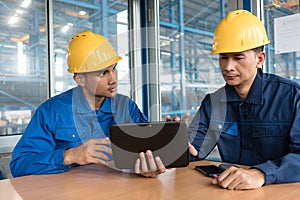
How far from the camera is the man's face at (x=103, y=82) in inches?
59.7

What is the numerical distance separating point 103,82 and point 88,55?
0.17m

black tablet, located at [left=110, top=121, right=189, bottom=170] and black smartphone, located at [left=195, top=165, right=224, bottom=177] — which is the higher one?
black tablet, located at [left=110, top=121, right=189, bottom=170]

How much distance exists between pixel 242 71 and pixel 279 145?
1.22 ft

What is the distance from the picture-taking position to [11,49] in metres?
2.24

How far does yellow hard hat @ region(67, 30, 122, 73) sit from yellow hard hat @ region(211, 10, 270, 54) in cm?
57

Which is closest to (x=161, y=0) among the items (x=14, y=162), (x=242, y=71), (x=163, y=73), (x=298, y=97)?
(x=163, y=73)

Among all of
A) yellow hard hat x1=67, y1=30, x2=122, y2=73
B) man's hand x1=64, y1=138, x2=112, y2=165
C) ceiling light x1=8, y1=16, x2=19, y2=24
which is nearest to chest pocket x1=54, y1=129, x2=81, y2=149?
man's hand x1=64, y1=138, x2=112, y2=165

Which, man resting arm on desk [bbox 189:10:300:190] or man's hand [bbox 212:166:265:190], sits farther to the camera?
man resting arm on desk [bbox 189:10:300:190]

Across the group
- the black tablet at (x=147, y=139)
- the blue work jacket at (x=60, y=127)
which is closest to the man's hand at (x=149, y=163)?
the black tablet at (x=147, y=139)

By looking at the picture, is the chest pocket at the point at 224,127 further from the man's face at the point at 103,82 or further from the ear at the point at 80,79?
the ear at the point at 80,79

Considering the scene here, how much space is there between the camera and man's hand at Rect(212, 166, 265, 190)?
0.92 m

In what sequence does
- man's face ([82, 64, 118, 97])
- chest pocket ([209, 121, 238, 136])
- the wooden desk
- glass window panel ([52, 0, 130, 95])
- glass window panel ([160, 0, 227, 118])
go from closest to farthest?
1. the wooden desk
2. chest pocket ([209, 121, 238, 136])
3. man's face ([82, 64, 118, 97])
4. glass window panel ([160, 0, 227, 118])
5. glass window panel ([52, 0, 130, 95])

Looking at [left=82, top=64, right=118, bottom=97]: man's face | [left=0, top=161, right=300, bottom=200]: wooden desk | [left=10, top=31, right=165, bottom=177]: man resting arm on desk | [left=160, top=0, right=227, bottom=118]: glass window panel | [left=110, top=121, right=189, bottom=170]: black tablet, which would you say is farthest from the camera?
[left=160, top=0, right=227, bottom=118]: glass window panel

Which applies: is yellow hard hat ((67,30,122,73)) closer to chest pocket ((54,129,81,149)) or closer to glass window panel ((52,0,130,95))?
chest pocket ((54,129,81,149))
